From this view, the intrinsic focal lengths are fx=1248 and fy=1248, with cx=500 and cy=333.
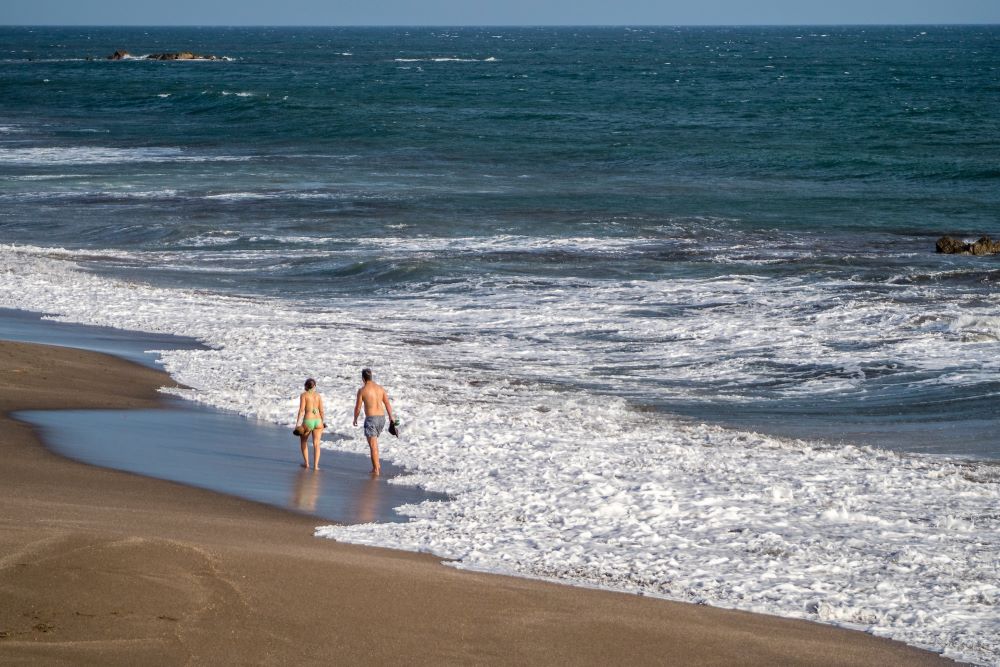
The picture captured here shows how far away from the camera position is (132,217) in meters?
30.8

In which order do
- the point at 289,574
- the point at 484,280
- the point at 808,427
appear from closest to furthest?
the point at 289,574, the point at 808,427, the point at 484,280

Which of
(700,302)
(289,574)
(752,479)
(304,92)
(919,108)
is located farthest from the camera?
(304,92)

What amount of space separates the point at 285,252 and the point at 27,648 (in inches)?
814

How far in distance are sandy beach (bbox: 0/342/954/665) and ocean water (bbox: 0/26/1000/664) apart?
1.72ft

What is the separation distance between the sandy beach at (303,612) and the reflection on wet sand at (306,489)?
3.45 ft

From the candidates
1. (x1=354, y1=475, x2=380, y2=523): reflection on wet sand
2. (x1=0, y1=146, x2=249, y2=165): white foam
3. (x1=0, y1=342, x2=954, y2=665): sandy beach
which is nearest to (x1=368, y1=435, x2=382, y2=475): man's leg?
(x1=354, y1=475, x2=380, y2=523): reflection on wet sand

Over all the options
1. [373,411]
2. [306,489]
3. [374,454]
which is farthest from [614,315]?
[306,489]

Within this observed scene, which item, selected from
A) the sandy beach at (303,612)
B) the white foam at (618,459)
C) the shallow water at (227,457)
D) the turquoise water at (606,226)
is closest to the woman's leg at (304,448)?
the shallow water at (227,457)

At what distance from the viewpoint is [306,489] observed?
34.3ft

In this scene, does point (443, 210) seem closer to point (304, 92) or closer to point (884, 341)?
point (884, 341)

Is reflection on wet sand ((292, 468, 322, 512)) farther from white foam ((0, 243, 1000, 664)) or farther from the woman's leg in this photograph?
white foam ((0, 243, 1000, 664))

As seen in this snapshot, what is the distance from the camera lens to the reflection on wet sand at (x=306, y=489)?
993 cm

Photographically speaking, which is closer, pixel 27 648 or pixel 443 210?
pixel 27 648

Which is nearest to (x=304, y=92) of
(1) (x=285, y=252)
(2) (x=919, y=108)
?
(2) (x=919, y=108)
